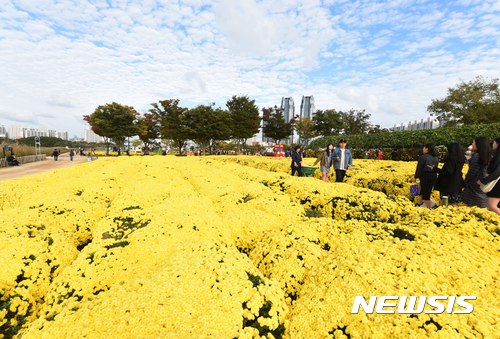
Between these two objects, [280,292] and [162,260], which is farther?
[162,260]

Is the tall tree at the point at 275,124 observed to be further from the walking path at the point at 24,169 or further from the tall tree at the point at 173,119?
the walking path at the point at 24,169

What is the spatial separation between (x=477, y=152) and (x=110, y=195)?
11.5 meters

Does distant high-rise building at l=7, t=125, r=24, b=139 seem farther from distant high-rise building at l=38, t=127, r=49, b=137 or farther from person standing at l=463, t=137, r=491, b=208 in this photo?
person standing at l=463, t=137, r=491, b=208

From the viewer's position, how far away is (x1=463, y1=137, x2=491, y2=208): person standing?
5.86 m

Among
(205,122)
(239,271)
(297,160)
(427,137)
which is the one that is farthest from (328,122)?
(239,271)

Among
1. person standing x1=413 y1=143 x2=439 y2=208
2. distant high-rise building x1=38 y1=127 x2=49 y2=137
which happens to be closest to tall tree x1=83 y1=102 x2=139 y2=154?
person standing x1=413 y1=143 x2=439 y2=208

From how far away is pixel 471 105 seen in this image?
41.8 meters

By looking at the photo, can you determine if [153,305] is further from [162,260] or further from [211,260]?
[162,260]

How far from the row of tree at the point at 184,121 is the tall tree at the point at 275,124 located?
955 cm

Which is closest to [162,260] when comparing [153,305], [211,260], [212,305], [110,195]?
[211,260]

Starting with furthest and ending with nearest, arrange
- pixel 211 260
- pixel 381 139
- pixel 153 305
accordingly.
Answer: pixel 381 139 → pixel 211 260 → pixel 153 305

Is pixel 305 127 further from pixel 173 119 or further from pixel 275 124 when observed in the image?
pixel 173 119

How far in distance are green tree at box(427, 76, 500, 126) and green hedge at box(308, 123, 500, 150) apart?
67.1 ft

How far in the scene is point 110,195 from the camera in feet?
24.2
